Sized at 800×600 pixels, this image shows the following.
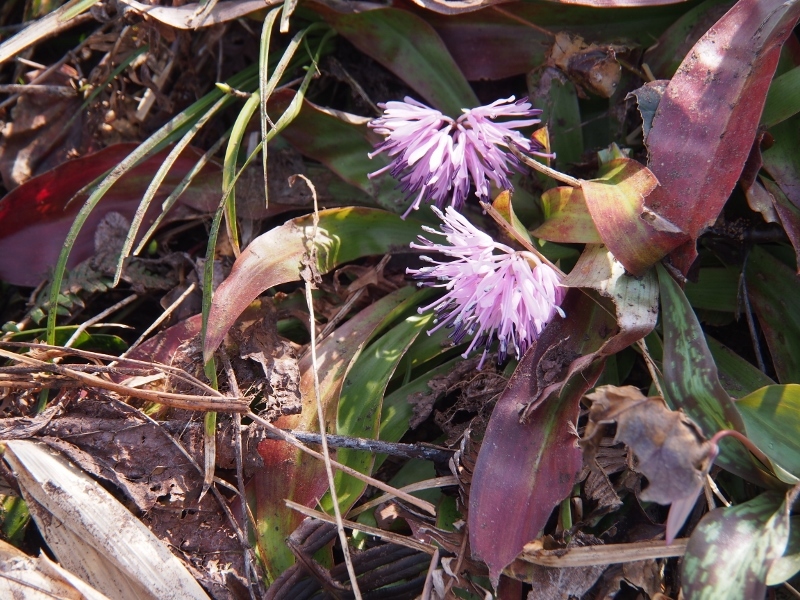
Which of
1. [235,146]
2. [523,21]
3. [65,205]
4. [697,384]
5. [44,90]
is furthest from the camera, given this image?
[44,90]

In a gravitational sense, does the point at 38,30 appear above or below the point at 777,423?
above

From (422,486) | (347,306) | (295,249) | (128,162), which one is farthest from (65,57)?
(422,486)

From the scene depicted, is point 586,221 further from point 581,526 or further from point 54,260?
point 54,260

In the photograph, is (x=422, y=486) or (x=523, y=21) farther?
(x=523, y=21)

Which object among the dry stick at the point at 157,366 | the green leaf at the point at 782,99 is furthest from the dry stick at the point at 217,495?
the green leaf at the point at 782,99

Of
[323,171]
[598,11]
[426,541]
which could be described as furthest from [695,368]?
[323,171]

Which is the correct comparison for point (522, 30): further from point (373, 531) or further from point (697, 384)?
point (373, 531)

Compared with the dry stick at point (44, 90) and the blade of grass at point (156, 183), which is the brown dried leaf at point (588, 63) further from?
the dry stick at point (44, 90)

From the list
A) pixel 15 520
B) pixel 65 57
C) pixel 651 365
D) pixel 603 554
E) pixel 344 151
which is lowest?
pixel 15 520

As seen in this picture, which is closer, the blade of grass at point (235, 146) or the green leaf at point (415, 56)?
the blade of grass at point (235, 146)
